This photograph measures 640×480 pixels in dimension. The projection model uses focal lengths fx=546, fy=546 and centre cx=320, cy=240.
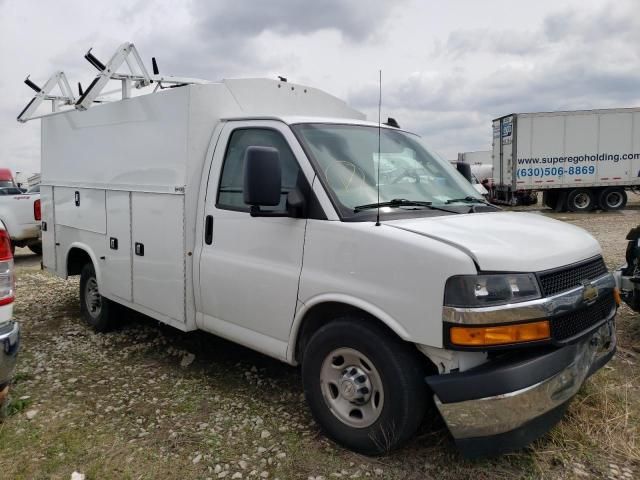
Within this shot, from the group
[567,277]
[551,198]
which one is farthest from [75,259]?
[551,198]

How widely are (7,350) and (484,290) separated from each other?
9.09ft

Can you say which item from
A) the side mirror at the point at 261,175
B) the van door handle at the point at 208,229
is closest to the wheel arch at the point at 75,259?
the van door handle at the point at 208,229

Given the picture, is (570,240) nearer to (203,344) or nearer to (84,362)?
(203,344)

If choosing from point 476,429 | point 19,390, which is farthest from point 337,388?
point 19,390

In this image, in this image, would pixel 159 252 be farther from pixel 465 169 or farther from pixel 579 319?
pixel 579 319

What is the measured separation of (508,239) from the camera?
301 cm

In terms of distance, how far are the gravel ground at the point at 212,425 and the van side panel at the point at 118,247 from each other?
0.63 meters

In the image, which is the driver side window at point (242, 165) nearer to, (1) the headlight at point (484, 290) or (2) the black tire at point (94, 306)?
(1) the headlight at point (484, 290)

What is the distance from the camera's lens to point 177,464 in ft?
10.7

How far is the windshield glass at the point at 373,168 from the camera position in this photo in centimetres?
352

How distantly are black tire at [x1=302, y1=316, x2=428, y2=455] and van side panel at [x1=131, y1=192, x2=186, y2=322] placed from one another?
59.4 inches

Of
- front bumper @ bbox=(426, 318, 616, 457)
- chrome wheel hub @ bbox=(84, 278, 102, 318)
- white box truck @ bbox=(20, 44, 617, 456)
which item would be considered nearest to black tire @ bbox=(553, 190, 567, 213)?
white box truck @ bbox=(20, 44, 617, 456)

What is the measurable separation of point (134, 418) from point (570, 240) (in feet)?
10.3

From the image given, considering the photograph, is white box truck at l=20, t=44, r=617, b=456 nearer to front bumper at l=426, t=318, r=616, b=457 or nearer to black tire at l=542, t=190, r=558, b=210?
front bumper at l=426, t=318, r=616, b=457
